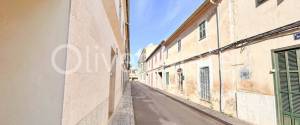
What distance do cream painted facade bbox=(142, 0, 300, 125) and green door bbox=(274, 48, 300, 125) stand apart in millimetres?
79

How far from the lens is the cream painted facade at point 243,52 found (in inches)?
185

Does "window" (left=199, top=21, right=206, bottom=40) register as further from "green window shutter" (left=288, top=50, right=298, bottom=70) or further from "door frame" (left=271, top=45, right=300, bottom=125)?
"green window shutter" (left=288, top=50, right=298, bottom=70)

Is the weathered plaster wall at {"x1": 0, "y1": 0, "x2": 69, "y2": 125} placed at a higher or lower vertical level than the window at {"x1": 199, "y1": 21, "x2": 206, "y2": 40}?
lower

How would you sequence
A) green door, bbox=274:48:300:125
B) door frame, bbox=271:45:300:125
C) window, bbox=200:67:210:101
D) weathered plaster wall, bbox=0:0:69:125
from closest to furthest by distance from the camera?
1. weathered plaster wall, bbox=0:0:69:125
2. green door, bbox=274:48:300:125
3. door frame, bbox=271:45:300:125
4. window, bbox=200:67:210:101

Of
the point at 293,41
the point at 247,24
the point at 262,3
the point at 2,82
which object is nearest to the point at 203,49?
the point at 247,24

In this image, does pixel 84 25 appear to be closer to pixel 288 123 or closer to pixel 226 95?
pixel 288 123

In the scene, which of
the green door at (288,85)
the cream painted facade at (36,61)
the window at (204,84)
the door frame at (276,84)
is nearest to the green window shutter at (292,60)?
the green door at (288,85)

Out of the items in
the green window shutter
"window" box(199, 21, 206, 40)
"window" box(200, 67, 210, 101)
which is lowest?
"window" box(200, 67, 210, 101)

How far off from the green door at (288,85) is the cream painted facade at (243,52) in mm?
79

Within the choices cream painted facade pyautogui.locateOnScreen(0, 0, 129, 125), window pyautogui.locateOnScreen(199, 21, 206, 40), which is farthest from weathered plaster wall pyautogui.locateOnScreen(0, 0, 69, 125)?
window pyautogui.locateOnScreen(199, 21, 206, 40)

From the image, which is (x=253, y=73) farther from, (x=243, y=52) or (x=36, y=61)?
(x=36, y=61)

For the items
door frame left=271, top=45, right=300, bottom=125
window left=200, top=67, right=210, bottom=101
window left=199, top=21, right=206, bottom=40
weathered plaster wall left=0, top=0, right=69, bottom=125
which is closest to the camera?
weathered plaster wall left=0, top=0, right=69, bottom=125

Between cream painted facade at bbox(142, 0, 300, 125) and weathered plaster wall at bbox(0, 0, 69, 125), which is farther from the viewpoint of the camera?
cream painted facade at bbox(142, 0, 300, 125)

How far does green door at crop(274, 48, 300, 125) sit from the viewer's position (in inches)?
167
